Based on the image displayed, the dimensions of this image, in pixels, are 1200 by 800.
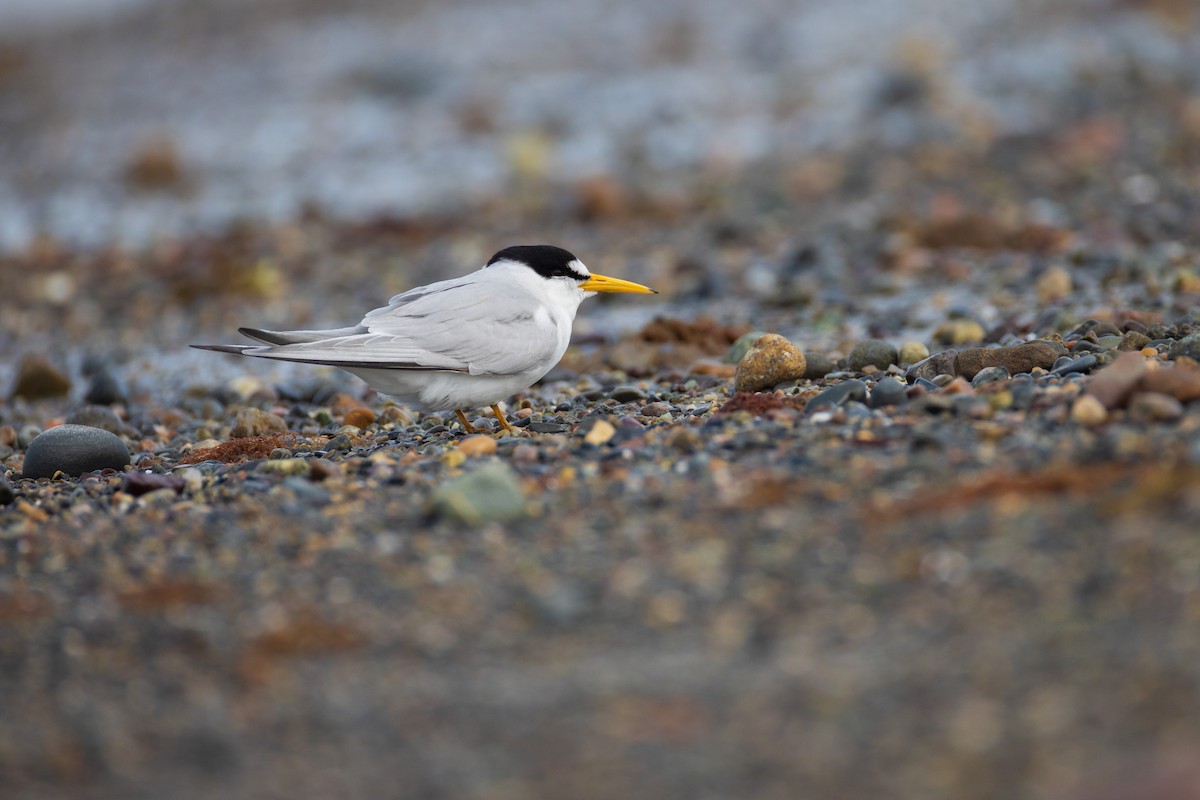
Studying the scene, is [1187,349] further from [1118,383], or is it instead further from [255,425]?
[255,425]

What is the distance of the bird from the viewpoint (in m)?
4.75

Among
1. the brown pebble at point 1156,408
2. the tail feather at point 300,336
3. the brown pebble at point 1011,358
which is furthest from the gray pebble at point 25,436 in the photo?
the brown pebble at point 1156,408

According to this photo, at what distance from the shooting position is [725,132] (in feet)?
38.0

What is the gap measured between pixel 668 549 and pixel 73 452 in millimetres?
2629

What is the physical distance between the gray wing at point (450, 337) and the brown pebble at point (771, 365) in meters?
0.76

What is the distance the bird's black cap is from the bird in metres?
0.16

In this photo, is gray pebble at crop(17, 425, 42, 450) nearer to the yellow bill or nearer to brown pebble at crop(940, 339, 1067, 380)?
the yellow bill

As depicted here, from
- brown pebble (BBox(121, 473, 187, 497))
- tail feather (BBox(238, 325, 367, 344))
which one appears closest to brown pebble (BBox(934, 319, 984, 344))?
tail feather (BBox(238, 325, 367, 344))

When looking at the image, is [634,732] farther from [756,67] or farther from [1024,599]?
[756,67]

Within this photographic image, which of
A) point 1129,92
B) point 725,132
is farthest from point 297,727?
point 1129,92

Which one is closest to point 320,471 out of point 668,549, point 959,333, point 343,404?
point 668,549

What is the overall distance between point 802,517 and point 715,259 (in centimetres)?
538

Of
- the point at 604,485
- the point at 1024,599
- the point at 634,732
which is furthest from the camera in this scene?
the point at 604,485

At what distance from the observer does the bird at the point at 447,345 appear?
15.6ft
